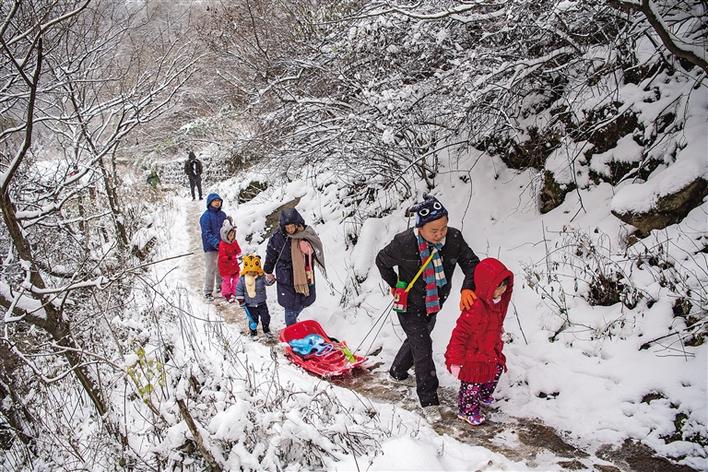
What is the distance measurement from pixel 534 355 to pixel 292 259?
Answer: 9.96 ft

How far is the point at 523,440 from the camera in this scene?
3.29 m

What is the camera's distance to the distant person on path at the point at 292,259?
5.54 m

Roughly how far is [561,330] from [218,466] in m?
3.27

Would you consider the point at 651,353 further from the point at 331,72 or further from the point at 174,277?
the point at 174,277

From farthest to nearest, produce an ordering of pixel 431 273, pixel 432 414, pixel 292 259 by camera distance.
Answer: pixel 292 259, pixel 431 273, pixel 432 414

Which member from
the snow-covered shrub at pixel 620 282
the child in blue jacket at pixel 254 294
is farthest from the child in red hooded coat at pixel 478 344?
the child in blue jacket at pixel 254 294

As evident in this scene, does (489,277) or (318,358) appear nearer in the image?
(489,277)

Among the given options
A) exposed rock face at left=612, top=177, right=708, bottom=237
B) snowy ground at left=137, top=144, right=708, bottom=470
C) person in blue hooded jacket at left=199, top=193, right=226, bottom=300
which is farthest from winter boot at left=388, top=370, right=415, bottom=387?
person in blue hooded jacket at left=199, top=193, right=226, bottom=300

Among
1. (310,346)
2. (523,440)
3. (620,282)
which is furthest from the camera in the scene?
(310,346)

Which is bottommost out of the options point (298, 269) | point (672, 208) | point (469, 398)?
point (469, 398)

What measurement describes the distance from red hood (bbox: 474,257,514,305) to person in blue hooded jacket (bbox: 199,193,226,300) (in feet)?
17.3

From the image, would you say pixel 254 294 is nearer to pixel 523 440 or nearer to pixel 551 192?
pixel 523 440

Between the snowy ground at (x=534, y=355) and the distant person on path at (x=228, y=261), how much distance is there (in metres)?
0.71

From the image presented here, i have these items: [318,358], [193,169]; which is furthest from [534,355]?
[193,169]
